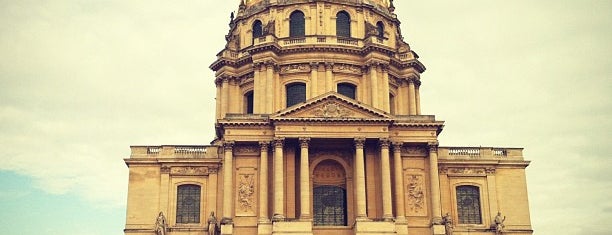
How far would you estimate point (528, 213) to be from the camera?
5084 centimetres

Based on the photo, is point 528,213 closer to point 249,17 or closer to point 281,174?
point 281,174

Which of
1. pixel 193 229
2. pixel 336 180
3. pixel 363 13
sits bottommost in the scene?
pixel 193 229

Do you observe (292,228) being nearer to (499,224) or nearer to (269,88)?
(269,88)

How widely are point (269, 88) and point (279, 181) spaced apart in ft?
36.7

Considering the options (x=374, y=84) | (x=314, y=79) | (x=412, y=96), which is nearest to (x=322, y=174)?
(x=314, y=79)

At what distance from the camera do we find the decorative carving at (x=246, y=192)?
4722cm

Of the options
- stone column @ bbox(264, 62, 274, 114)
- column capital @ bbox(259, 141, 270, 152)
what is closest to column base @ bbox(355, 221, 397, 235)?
column capital @ bbox(259, 141, 270, 152)

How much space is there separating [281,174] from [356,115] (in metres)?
6.37

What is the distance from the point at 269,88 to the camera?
182 ft

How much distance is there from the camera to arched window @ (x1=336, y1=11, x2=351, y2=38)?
195 ft

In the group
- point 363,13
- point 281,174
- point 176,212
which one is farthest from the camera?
point 363,13

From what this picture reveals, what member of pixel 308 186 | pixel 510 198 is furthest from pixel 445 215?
pixel 308 186

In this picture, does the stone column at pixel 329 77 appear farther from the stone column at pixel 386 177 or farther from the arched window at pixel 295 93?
the stone column at pixel 386 177

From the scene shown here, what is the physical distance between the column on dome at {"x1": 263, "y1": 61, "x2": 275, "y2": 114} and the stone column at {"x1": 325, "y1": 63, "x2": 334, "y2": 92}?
423cm
